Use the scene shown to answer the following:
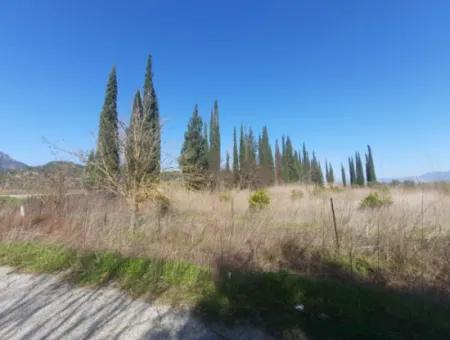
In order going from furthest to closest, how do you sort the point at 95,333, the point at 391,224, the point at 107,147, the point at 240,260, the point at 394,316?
the point at 107,147, the point at 391,224, the point at 240,260, the point at 394,316, the point at 95,333

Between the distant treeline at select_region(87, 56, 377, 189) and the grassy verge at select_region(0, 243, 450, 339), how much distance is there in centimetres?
364

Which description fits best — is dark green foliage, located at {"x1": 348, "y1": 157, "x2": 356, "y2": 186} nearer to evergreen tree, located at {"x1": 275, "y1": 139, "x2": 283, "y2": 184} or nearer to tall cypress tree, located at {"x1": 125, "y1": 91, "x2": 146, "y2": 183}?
evergreen tree, located at {"x1": 275, "y1": 139, "x2": 283, "y2": 184}

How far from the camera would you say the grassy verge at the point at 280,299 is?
2.61 meters

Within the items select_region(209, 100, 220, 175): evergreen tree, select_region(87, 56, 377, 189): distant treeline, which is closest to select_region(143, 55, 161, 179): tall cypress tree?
select_region(87, 56, 377, 189): distant treeline

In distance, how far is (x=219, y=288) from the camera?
10.9 ft

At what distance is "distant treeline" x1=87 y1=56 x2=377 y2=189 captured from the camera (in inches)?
286

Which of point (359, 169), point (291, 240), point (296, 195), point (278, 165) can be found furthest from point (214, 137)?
point (291, 240)

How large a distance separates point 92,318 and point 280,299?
2038 millimetres

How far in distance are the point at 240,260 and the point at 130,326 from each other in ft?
6.85

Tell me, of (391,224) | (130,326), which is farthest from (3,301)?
(391,224)

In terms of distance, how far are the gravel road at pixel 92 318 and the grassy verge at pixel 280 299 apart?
22 cm

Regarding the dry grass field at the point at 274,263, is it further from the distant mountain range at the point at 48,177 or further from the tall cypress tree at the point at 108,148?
the distant mountain range at the point at 48,177

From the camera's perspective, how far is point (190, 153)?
873 cm

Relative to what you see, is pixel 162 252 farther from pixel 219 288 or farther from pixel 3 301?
pixel 3 301
